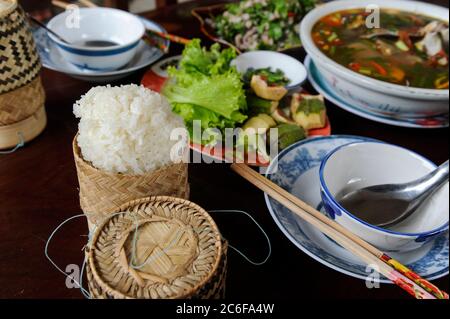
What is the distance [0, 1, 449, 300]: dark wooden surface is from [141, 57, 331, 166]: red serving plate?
43 millimetres

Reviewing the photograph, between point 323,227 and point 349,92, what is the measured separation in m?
0.60

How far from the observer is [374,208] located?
40.3 inches

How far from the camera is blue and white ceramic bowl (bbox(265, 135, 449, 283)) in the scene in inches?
35.5

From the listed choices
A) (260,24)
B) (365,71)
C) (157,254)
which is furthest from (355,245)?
(260,24)

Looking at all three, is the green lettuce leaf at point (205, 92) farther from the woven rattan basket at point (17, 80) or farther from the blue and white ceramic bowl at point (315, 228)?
the woven rattan basket at point (17, 80)

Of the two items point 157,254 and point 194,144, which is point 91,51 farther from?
point 157,254

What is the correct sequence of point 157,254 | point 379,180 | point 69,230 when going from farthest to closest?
point 379,180
point 69,230
point 157,254

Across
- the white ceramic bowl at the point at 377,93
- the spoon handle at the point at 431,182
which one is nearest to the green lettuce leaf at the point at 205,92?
the white ceramic bowl at the point at 377,93

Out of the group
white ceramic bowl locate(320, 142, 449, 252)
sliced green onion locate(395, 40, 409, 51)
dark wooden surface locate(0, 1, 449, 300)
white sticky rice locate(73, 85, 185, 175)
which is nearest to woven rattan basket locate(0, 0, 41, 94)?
dark wooden surface locate(0, 1, 449, 300)

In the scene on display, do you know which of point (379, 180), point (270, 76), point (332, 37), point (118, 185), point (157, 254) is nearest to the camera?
point (157, 254)

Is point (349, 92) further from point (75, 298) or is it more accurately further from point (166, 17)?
point (75, 298)

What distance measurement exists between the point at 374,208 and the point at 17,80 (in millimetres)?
883

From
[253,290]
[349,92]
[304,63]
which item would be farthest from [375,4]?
[253,290]

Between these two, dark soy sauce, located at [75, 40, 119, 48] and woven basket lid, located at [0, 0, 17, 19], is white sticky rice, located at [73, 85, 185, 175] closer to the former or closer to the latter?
woven basket lid, located at [0, 0, 17, 19]
